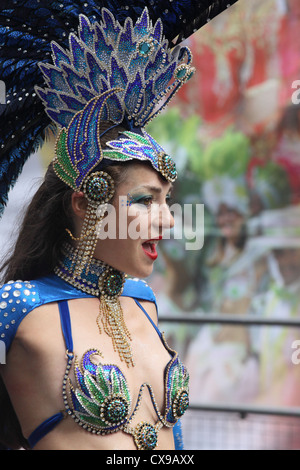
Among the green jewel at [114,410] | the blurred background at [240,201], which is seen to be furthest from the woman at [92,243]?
the blurred background at [240,201]

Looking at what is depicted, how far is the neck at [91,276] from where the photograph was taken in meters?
1.80

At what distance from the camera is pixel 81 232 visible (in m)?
1.80

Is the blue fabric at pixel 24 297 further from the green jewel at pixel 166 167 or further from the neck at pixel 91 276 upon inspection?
the green jewel at pixel 166 167

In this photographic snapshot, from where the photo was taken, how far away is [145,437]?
1.70 m

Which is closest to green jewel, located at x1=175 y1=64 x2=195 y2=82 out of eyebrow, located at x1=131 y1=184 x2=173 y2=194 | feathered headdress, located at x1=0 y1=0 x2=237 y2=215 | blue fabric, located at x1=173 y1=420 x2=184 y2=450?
feathered headdress, located at x1=0 y1=0 x2=237 y2=215

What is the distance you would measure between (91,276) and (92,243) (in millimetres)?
100

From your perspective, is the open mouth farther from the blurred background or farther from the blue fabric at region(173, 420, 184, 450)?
the blurred background

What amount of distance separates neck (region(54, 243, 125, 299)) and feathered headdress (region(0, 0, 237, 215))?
0.22 metres

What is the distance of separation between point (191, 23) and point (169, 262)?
6.29 m

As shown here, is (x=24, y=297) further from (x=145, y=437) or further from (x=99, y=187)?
(x=145, y=437)

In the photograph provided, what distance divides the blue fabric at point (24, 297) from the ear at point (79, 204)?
198mm

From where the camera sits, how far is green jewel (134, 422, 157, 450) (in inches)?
66.7

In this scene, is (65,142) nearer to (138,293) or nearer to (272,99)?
(138,293)
